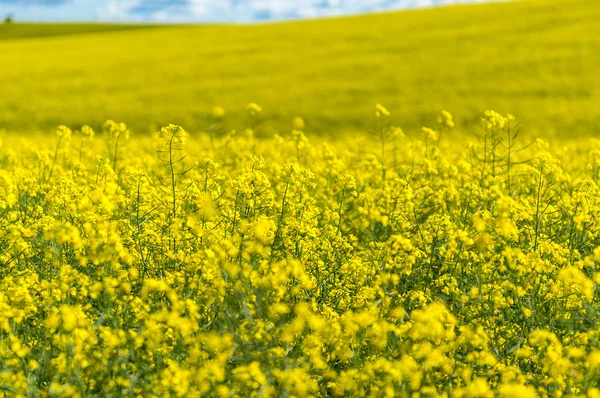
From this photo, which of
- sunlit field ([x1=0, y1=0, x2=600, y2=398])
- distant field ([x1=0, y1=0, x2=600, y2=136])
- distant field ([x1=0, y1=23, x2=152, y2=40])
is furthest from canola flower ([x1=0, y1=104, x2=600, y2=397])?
distant field ([x1=0, y1=23, x2=152, y2=40])

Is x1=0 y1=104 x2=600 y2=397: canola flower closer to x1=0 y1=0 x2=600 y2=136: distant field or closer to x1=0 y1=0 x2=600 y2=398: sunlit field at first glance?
x1=0 y1=0 x2=600 y2=398: sunlit field

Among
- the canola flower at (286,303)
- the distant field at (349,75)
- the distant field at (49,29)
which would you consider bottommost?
the canola flower at (286,303)

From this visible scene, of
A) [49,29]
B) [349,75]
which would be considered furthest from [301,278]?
[49,29]

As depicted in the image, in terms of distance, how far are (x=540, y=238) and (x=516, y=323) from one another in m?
0.71

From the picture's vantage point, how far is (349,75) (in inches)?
737

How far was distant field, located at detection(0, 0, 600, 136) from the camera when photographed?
15.5 meters

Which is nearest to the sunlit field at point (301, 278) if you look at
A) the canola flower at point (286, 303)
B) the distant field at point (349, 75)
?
the canola flower at point (286, 303)

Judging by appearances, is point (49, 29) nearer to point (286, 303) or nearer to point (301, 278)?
point (286, 303)

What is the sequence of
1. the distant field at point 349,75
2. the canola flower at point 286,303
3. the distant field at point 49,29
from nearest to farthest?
the canola flower at point 286,303, the distant field at point 349,75, the distant field at point 49,29

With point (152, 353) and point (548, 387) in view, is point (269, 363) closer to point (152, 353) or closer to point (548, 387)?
point (152, 353)

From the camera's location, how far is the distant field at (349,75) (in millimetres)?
15523

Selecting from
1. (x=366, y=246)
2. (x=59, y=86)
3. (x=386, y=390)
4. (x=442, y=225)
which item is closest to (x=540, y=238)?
(x=442, y=225)

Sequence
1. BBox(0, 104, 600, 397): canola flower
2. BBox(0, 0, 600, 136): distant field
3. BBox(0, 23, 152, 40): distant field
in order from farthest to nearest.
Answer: BBox(0, 23, 152, 40): distant field < BBox(0, 0, 600, 136): distant field < BBox(0, 104, 600, 397): canola flower

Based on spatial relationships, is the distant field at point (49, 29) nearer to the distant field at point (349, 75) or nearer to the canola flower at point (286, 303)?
the distant field at point (349, 75)
